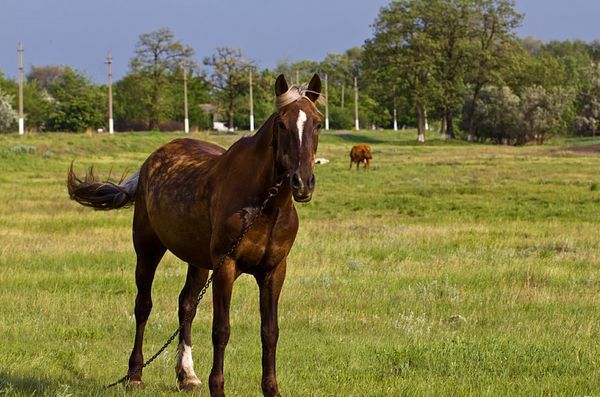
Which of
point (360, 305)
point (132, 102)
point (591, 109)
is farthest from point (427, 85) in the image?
point (360, 305)

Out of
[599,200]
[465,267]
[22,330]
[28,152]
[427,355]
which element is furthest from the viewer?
[28,152]

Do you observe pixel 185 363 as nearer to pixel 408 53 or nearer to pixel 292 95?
pixel 292 95

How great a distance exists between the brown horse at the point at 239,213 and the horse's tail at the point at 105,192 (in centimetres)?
119

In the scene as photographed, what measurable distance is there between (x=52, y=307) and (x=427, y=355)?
5.54 m

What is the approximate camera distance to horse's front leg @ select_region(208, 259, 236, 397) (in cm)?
677

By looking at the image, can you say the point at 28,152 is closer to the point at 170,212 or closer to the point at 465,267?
the point at 465,267

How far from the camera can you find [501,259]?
54.2 ft

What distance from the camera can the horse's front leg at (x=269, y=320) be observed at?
22.9ft

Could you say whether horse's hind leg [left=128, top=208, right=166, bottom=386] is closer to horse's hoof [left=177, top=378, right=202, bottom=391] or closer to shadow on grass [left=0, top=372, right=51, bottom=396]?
horse's hoof [left=177, top=378, right=202, bottom=391]

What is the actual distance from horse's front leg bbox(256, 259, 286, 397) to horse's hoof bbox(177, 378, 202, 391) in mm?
1112

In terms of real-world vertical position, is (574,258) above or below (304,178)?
below

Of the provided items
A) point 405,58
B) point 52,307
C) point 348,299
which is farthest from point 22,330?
point 405,58

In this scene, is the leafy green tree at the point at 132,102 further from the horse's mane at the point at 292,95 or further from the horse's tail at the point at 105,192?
the horse's mane at the point at 292,95

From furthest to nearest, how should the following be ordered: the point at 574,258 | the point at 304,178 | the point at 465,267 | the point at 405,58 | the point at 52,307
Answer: the point at 405,58 < the point at 574,258 < the point at 465,267 < the point at 52,307 < the point at 304,178
